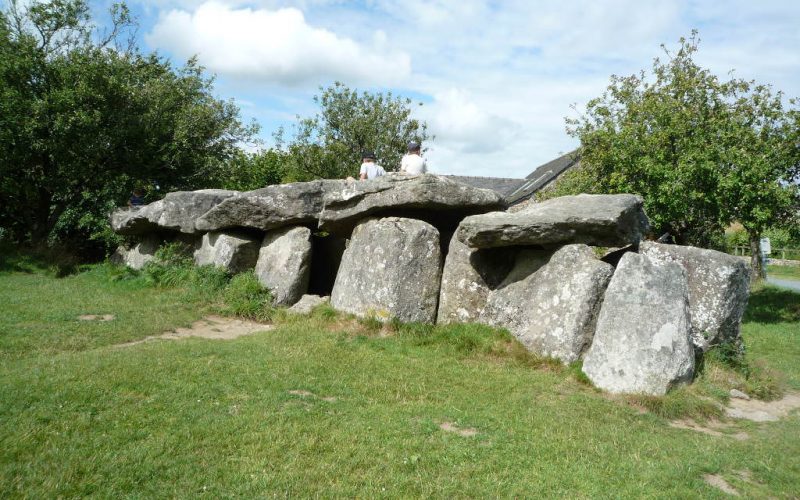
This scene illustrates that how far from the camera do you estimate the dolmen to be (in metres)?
8.25

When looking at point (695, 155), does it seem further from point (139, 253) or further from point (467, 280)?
point (139, 253)

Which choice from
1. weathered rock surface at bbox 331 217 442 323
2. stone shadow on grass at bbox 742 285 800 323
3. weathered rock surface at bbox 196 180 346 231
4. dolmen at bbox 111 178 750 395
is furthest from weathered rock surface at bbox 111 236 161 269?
stone shadow on grass at bbox 742 285 800 323

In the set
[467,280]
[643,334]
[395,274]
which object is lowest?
[643,334]

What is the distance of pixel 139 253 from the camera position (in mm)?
16375

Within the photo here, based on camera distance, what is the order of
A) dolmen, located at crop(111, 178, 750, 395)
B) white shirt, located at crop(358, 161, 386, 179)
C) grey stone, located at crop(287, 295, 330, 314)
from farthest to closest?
white shirt, located at crop(358, 161, 386, 179) → grey stone, located at crop(287, 295, 330, 314) → dolmen, located at crop(111, 178, 750, 395)

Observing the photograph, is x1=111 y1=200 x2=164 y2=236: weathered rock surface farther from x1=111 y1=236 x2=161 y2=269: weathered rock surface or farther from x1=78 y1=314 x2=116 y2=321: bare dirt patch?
x1=78 y1=314 x2=116 y2=321: bare dirt patch

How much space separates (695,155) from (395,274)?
913 centimetres

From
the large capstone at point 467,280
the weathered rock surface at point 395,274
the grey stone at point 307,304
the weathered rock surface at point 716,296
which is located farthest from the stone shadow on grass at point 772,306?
the grey stone at point 307,304

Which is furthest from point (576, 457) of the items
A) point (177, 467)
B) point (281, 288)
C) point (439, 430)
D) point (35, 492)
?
point (281, 288)

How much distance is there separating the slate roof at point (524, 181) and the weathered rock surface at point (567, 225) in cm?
2279

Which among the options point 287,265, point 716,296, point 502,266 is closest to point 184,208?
point 287,265

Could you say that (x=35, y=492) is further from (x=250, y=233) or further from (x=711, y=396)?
(x=250, y=233)

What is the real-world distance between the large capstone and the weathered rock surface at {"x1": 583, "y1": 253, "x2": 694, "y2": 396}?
8.40ft

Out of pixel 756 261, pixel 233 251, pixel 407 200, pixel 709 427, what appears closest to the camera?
pixel 709 427
